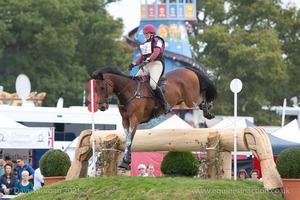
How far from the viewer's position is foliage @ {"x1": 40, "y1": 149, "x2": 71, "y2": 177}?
17.1m

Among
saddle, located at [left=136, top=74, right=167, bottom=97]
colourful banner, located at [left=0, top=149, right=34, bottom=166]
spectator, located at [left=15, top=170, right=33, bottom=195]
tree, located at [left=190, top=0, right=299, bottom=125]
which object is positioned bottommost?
spectator, located at [left=15, top=170, right=33, bottom=195]

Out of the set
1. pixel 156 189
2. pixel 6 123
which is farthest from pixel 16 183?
pixel 6 123

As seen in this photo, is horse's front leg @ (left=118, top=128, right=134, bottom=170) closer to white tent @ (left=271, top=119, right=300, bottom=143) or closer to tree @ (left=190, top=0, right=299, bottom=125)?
white tent @ (left=271, top=119, right=300, bottom=143)

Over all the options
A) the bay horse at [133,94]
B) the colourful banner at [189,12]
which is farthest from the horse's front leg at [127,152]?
the colourful banner at [189,12]

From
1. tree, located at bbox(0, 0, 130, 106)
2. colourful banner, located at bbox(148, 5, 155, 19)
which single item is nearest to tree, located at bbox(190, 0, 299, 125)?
colourful banner, located at bbox(148, 5, 155, 19)

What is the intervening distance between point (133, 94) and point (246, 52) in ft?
122

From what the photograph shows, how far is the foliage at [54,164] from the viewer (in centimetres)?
1706

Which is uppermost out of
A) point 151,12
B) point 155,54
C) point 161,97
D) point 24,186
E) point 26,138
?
point 151,12

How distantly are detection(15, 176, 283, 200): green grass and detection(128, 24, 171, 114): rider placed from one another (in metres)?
1.52

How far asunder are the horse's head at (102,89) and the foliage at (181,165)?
1.86m

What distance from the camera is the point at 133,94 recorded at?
607 inches

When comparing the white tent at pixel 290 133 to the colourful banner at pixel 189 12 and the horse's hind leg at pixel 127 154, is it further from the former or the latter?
the colourful banner at pixel 189 12

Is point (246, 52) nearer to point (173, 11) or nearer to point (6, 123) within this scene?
point (173, 11)

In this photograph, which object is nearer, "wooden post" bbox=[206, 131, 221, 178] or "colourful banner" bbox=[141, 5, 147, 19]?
"wooden post" bbox=[206, 131, 221, 178]
